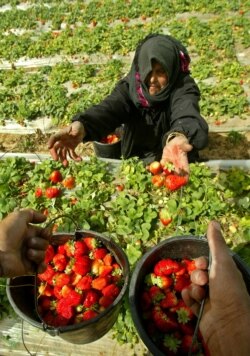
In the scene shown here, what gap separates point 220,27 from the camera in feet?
22.1

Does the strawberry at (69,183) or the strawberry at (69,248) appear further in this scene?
the strawberry at (69,183)

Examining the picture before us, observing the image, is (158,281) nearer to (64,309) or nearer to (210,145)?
(64,309)

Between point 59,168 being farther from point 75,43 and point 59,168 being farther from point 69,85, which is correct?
point 75,43

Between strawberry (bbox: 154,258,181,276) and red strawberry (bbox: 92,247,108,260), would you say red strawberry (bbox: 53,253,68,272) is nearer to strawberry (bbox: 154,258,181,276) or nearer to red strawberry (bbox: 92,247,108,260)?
red strawberry (bbox: 92,247,108,260)

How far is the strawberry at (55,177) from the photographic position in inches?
127

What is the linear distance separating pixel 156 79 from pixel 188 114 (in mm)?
498

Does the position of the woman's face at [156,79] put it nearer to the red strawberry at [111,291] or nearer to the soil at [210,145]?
the soil at [210,145]

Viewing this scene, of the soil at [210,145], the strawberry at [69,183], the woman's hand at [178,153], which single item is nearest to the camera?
the woman's hand at [178,153]

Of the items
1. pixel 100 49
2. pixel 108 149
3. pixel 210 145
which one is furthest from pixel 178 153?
pixel 100 49

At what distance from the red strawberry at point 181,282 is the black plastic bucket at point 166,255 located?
7.1 inches

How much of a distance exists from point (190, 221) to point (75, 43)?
5545mm

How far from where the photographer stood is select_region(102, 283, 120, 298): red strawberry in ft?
7.17

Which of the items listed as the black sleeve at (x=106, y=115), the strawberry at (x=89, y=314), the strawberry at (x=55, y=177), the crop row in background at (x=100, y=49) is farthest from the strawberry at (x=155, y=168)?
the crop row in background at (x=100, y=49)

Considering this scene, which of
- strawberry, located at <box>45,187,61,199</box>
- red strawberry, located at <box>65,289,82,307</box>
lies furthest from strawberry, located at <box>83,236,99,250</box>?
strawberry, located at <box>45,187,61,199</box>
